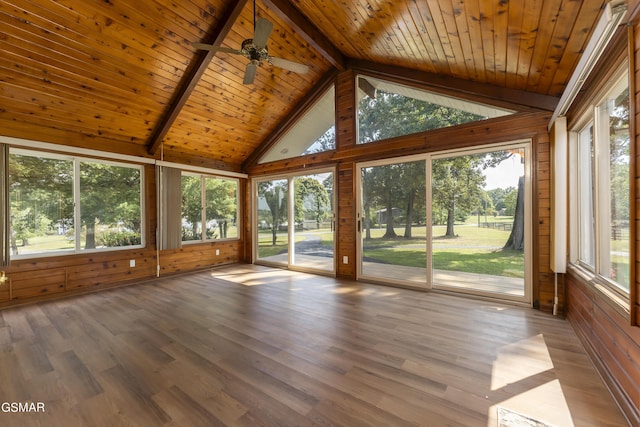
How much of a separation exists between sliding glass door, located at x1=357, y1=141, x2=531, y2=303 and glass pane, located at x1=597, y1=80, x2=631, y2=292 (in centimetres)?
120

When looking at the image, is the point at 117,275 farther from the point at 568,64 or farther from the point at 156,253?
the point at 568,64

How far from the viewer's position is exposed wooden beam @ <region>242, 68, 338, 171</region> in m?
4.98

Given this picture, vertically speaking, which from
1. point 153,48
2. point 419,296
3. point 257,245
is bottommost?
point 419,296

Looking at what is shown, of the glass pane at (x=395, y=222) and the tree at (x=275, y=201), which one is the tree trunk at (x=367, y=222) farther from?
the tree at (x=275, y=201)

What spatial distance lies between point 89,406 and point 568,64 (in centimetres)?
455

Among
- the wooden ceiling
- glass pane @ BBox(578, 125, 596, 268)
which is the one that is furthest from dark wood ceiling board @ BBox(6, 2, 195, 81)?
glass pane @ BBox(578, 125, 596, 268)

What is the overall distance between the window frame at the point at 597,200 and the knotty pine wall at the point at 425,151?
36cm

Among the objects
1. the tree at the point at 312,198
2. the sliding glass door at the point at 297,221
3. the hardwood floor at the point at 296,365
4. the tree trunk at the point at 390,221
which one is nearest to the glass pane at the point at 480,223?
the hardwood floor at the point at 296,365

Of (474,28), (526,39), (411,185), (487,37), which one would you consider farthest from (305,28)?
(411,185)

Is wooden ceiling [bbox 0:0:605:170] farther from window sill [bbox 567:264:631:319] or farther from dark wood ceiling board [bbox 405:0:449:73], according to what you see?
window sill [bbox 567:264:631:319]

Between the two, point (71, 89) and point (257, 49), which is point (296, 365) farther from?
point (71, 89)

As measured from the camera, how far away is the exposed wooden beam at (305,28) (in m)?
3.15

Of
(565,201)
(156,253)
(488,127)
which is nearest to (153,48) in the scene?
(156,253)

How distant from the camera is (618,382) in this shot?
5.32 feet
